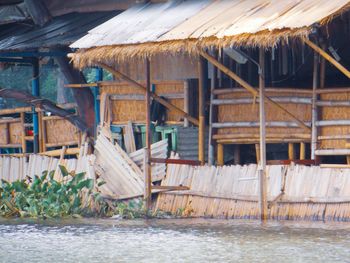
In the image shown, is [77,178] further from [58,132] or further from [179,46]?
[179,46]

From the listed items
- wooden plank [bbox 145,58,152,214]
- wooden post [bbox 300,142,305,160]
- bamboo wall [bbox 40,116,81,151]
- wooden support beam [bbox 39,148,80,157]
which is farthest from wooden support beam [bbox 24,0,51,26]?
wooden post [bbox 300,142,305,160]

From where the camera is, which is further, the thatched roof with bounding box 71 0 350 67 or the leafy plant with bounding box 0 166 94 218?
the leafy plant with bounding box 0 166 94 218

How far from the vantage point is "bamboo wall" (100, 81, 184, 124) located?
71.3 ft

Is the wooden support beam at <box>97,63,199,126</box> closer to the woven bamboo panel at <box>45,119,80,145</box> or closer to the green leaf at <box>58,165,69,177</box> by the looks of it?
the green leaf at <box>58,165,69,177</box>

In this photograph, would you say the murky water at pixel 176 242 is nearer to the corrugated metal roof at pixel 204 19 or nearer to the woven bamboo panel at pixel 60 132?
the corrugated metal roof at pixel 204 19

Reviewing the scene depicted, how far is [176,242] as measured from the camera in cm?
1689

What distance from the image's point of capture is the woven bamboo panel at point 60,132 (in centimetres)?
2441

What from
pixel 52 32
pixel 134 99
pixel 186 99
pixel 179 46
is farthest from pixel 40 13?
pixel 179 46

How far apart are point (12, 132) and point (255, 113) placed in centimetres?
760

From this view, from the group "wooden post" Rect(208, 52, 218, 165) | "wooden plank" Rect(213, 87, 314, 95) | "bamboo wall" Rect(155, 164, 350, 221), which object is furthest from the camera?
"wooden post" Rect(208, 52, 218, 165)

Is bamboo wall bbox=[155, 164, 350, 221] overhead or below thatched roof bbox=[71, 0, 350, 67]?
below

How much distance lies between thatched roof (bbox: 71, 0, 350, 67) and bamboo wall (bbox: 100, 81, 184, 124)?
160 cm

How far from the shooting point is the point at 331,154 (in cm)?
1900

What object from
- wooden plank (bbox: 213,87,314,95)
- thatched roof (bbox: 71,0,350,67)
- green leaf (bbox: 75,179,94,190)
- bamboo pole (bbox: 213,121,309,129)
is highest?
thatched roof (bbox: 71,0,350,67)
